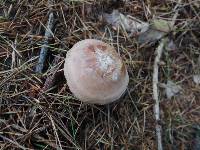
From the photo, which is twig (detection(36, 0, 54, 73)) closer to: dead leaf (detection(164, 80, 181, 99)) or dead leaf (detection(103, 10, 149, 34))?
dead leaf (detection(103, 10, 149, 34))

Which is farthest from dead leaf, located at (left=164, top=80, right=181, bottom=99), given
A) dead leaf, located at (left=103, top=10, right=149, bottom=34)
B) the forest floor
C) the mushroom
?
the mushroom

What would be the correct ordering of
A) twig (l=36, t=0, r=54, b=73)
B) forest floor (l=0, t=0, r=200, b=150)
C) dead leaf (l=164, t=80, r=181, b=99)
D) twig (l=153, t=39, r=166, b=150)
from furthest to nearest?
dead leaf (l=164, t=80, r=181, b=99)
twig (l=153, t=39, r=166, b=150)
twig (l=36, t=0, r=54, b=73)
forest floor (l=0, t=0, r=200, b=150)

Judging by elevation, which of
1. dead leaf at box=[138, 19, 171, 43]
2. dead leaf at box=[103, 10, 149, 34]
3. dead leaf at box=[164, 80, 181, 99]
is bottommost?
dead leaf at box=[164, 80, 181, 99]

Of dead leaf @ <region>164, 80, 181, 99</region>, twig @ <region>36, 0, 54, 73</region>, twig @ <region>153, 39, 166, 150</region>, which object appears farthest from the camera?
dead leaf @ <region>164, 80, 181, 99</region>

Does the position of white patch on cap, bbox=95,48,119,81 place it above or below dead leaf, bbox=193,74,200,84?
above

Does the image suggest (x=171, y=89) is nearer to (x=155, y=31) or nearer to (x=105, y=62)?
(x=155, y=31)

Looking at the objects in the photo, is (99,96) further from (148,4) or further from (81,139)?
(148,4)

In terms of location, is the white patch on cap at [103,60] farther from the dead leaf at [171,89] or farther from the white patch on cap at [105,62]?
the dead leaf at [171,89]
